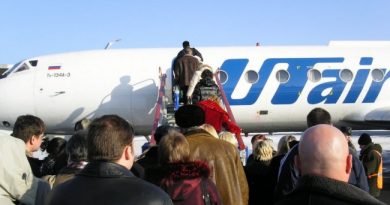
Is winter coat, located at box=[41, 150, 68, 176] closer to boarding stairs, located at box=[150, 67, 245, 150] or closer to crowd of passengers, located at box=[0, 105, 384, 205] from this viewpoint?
crowd of passengers, located at box=[0, 105, 384, 205]

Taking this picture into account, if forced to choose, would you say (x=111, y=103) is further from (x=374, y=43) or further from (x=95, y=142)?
(x=95, y=142)

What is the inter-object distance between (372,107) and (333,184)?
46.9ft

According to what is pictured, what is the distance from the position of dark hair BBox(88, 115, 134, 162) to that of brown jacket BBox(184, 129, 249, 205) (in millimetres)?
1657

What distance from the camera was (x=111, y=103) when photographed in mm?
14617

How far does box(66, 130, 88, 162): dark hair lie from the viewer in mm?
3852

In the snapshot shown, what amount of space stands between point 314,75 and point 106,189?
13244 mm

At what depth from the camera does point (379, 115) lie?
1550 centimetres

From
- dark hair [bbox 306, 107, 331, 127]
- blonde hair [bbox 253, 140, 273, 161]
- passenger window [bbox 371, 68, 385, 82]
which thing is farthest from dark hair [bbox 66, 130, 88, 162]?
passenger window [bbox 371, 68, 385, 82]

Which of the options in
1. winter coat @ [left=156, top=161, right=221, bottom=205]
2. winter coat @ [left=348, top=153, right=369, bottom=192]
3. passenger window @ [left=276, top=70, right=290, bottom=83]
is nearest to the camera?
winter coat @ [left=156, top=161, right=221, bottom=205]

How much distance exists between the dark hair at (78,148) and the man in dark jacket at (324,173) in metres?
1.71

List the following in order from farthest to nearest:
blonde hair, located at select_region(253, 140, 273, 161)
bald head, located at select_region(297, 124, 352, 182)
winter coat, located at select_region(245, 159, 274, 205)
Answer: blonde hair, located at select_region(253, 140, 273, 161) < winter coat, located at select_region(245, 159, 274, 205) < bald head, located at select_region(297, 124, 352, 182)

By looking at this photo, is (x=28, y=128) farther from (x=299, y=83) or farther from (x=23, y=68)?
(x=299, y=83)

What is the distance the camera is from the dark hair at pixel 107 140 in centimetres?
301

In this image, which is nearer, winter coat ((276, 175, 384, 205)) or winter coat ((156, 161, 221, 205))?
winter coat ((276, 175, 384, 205))
